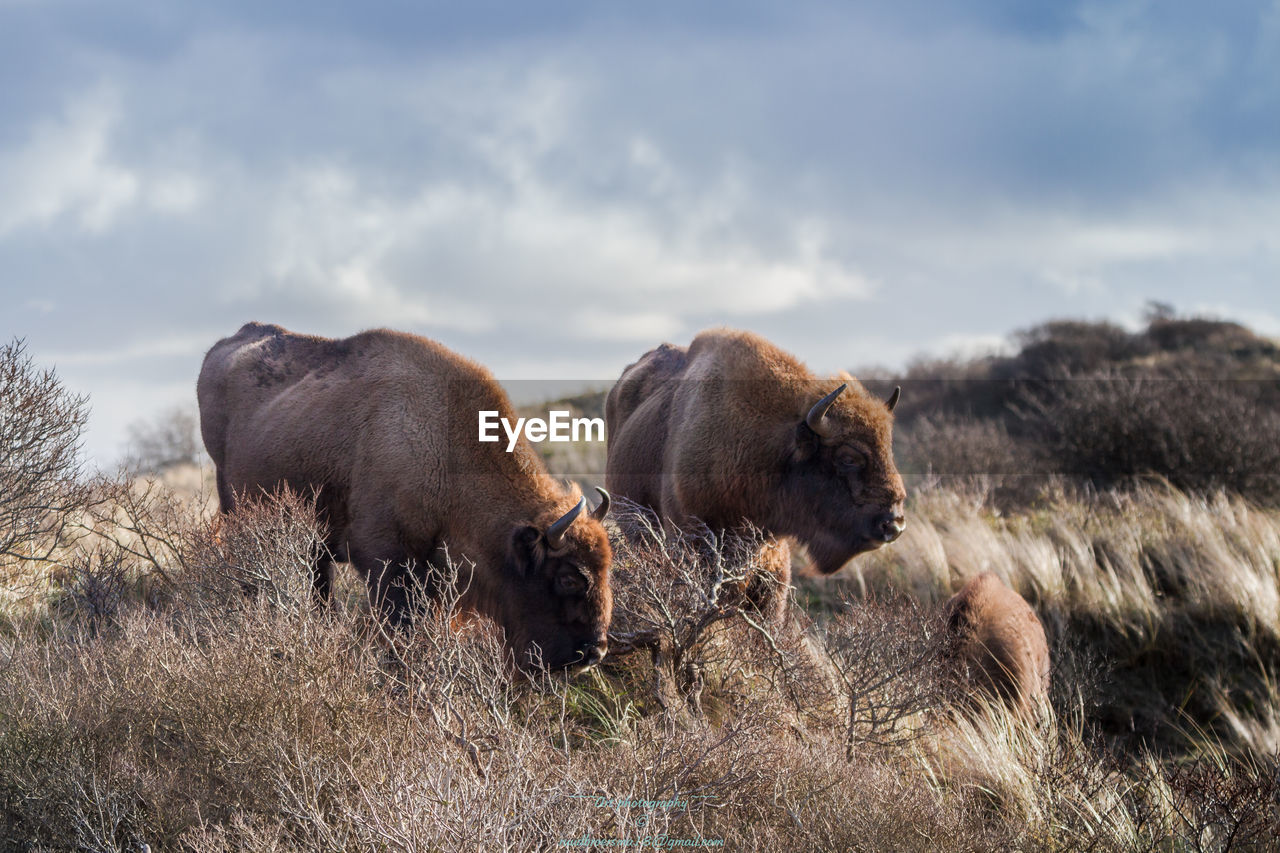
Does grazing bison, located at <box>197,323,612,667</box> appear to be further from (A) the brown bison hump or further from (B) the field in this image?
(A) the brown bison hump

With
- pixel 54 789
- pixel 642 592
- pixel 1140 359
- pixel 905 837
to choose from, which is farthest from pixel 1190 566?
pixel 1140 359

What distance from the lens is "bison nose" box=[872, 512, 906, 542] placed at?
7734 millimetres

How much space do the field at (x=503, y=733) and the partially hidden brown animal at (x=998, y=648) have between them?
236 millimetres

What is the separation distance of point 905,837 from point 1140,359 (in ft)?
107

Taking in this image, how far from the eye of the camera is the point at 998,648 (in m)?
8.28

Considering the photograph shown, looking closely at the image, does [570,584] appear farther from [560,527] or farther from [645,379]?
[645,379]

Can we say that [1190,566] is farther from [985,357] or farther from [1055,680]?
[985,357]

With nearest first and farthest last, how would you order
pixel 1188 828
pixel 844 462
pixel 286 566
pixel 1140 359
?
1. pixel 1188 828
2. pixel 286 566
3. pixel 844 462
4. pixel 1140 359

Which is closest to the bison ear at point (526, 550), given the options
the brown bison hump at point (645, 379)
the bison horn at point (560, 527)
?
the bison horn at point (560, 527)

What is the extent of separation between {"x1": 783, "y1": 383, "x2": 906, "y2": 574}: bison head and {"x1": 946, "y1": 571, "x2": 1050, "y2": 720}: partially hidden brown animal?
3.30 feet

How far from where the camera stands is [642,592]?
655 centimetres

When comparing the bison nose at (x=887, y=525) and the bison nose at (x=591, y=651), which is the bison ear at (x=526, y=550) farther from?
the bison nose at (x=887, y=525)

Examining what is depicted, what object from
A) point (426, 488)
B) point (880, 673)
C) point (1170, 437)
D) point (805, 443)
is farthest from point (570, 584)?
point (1170, 437)

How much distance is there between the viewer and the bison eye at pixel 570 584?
21.8 feet
